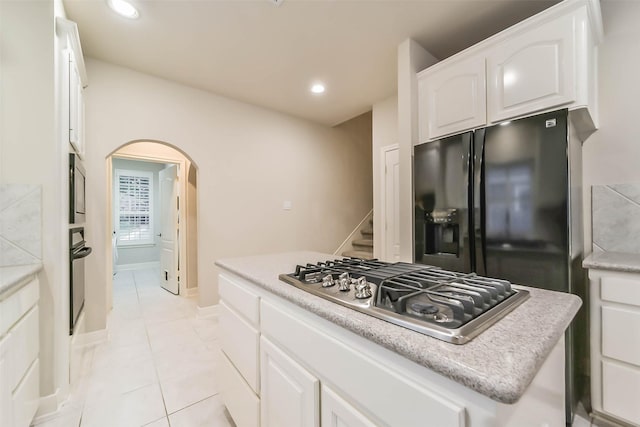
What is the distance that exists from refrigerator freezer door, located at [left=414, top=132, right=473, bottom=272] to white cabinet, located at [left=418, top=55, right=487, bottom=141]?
165 mm

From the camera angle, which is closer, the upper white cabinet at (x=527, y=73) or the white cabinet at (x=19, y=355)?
the white cabinet at (x=19, y=355)

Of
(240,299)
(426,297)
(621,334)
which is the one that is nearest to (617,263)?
(621,334)

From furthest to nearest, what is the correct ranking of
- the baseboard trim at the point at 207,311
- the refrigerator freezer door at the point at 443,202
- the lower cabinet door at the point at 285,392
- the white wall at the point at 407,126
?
the baseboard trim at the point at 207,311 → the white wall at the point at 407,126 → the refrigerator freezer door at the point at 443,202 → the lower cabinet door at the point at 285,392

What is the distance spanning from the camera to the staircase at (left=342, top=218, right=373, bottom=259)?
4273mm

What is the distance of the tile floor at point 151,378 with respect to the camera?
5.14 feet

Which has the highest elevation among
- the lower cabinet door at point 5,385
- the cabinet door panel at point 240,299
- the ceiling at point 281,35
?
the ceiling at point 281,35

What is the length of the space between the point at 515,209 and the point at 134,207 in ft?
23.3

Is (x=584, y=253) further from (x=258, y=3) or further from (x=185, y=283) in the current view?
(x=185, y=283)

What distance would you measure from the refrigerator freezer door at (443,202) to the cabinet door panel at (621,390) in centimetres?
80

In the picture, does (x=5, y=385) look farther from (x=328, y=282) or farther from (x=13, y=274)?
(x=328, y=282)

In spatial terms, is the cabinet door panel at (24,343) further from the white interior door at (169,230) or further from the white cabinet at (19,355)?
the white interior door at (169,230)

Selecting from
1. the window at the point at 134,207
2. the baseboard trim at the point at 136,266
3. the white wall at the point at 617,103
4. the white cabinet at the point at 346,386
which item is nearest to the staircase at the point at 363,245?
the white wall at the point at 617,103

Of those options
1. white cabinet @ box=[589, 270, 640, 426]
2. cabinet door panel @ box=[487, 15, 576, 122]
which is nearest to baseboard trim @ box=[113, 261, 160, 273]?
cabinet door panel @ box=[487, 15, 576, 122]

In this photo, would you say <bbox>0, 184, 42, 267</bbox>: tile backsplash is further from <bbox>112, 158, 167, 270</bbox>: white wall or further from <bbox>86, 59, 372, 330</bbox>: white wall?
<bbox>112, 158, 167, 270</bbox>: white wall
